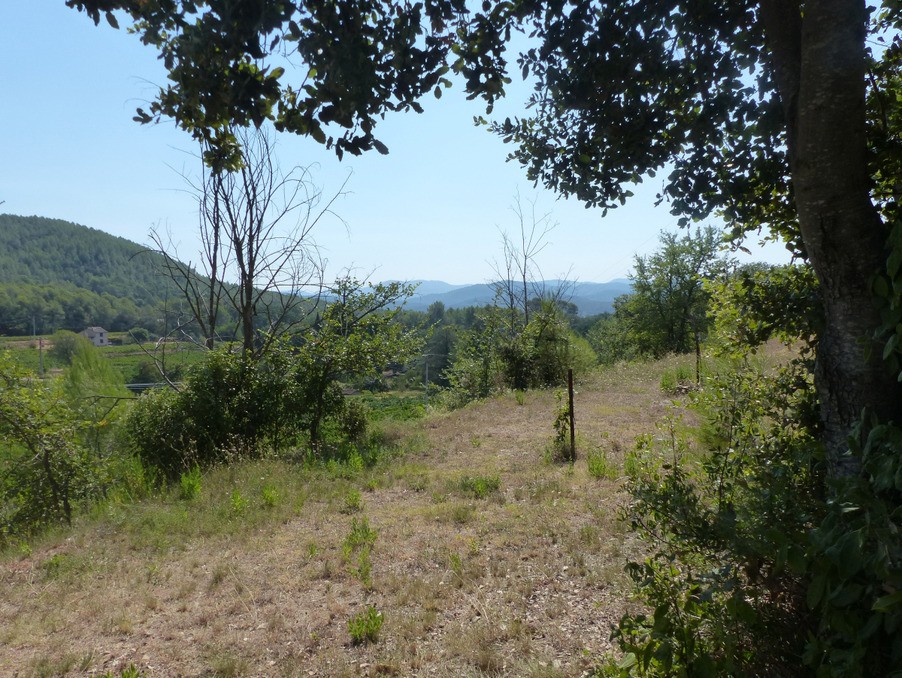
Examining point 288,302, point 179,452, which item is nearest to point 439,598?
point 179,452

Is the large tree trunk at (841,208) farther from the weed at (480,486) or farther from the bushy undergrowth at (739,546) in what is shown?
the weed at (480,486)

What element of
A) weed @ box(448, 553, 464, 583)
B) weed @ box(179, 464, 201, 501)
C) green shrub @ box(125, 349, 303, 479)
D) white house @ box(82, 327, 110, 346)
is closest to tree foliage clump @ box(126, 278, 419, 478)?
green shrub @ box(125, 349, 303, 479)

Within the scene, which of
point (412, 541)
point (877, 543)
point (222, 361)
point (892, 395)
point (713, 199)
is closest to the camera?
point (877, 543)

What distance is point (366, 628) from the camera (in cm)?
332

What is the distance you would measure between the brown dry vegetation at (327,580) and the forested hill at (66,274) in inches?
1430

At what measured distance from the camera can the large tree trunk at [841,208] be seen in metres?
1.93

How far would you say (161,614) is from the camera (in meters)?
3.82

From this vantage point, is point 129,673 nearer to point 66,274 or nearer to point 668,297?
point 668,297

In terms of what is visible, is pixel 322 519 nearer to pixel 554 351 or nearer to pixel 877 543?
pixel 877 543

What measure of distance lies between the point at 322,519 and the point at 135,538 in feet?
6.08

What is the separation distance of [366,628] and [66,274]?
89.4 metres

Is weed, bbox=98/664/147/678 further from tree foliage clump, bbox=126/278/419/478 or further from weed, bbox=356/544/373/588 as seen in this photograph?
tree foliage clump, bbox=126/278/419/478

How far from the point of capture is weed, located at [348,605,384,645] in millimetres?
3283

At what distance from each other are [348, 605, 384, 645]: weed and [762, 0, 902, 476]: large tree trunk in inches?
105
